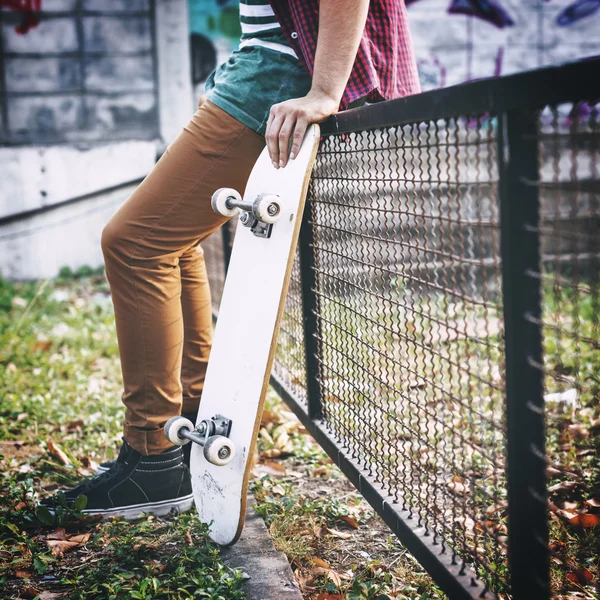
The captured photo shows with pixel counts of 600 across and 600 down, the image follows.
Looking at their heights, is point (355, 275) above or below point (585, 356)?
above

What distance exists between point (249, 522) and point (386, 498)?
507 millimetres

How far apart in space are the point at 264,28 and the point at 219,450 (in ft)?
3.84

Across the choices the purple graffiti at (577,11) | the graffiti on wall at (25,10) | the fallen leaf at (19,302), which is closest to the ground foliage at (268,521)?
the fallen leaf at (19,302)

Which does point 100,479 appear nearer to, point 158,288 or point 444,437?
point 158,288

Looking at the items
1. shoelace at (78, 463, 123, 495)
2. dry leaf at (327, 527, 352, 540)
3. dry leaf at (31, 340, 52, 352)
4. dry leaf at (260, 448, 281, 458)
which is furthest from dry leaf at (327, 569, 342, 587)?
dry leaf at (31, 340, 52, 352)

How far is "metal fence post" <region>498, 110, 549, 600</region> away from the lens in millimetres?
1059

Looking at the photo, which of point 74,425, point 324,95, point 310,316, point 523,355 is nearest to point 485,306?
point 523,355

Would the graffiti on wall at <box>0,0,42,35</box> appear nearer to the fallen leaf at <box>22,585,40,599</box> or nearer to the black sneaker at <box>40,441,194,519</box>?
the black sneaker at <box>40,441,194,519</box>

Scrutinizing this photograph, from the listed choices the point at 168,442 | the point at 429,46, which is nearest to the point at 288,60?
the point at 168,442

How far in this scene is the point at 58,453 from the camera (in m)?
2.53

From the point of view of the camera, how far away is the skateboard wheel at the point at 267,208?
1.64 metres

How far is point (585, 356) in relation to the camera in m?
3.44

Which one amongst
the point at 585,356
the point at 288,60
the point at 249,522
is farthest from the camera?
the point at 585,356

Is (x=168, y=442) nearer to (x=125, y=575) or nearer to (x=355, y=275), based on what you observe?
(x=125, y=575)
